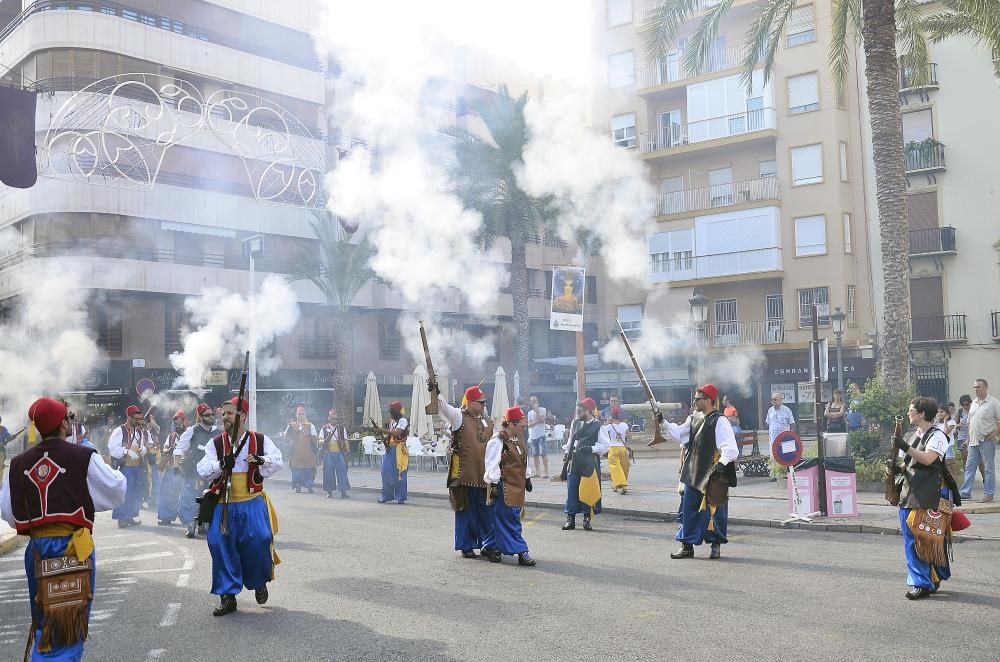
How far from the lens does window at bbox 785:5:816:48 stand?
119 ft

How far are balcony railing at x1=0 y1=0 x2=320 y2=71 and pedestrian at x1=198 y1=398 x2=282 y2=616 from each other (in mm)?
30554

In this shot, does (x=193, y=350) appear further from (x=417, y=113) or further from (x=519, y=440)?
(x=519, y=440)

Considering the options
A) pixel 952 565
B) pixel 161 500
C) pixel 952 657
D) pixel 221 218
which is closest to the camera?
pixel 952 657

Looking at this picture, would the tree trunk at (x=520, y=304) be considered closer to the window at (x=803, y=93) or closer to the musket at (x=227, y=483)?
the window at (x=803, y=93)

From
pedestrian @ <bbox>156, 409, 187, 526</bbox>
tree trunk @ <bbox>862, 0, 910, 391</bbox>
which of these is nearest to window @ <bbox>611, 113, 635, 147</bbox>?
tree trunk @ <bbox>862, 0, 910, 391</bbox>

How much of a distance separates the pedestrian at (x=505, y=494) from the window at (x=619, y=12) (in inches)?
1311

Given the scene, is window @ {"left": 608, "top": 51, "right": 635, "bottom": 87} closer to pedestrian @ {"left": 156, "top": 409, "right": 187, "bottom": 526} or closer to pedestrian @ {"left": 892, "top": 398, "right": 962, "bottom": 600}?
pedestrian @ {"left": 156, "top": 409, "right": 187, "bottom": 526}

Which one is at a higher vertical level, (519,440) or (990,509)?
(519,440)

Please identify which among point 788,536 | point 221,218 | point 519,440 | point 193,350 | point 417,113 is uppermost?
point 417,113

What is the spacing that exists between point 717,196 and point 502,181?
36.3 ft

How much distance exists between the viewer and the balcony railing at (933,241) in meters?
34.3

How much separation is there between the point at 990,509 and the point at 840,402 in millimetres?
10018

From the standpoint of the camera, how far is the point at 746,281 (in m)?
37.8

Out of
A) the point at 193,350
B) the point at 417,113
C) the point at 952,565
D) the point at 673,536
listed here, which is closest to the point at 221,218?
the point at 193,350
